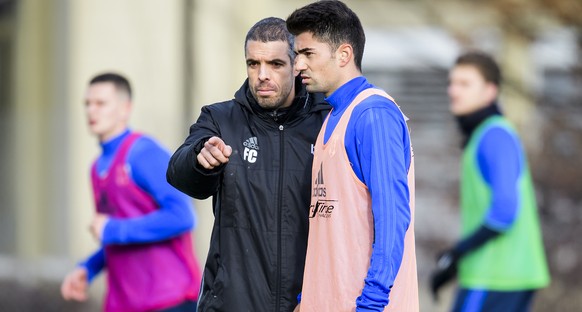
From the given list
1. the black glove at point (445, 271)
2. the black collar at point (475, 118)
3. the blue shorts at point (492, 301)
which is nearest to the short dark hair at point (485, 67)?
the black collar at point (475, 118)

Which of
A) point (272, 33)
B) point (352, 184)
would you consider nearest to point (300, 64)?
point (272, 33)

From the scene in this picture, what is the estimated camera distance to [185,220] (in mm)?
6793

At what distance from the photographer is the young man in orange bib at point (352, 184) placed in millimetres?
4371

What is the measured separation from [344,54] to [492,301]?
316 cm

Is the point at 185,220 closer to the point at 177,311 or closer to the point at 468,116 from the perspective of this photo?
the point at 177,311

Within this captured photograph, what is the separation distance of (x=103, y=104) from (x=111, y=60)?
554cm

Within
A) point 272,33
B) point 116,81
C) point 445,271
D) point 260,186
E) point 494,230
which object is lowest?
point 445,271

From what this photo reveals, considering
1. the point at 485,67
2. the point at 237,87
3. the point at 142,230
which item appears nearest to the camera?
the point at 142,230

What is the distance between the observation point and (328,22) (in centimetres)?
465

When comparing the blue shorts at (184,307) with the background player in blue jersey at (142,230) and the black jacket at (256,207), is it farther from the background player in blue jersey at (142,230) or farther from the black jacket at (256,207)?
the black jacket at (256,207)

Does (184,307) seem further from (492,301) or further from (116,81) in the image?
(492,301)

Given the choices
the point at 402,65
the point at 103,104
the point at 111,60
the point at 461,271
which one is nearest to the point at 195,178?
the point at 103,104

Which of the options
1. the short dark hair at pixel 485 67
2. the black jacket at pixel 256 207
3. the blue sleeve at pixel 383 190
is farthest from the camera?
the short dark hair at pixel 485 67

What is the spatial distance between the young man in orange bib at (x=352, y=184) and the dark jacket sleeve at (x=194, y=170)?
44cm
